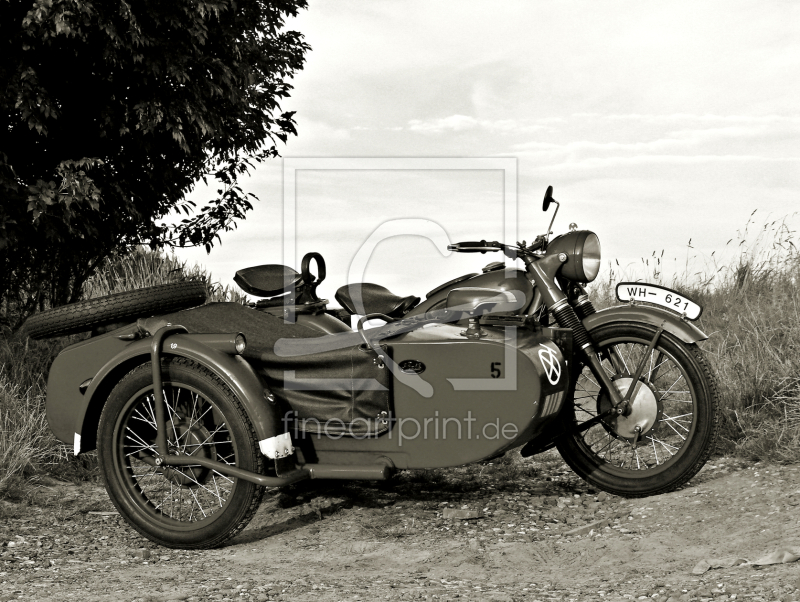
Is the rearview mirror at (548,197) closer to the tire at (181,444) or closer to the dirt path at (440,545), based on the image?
the dirt path at (440,545)

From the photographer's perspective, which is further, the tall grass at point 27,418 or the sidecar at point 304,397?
the tall grass at point 27,418

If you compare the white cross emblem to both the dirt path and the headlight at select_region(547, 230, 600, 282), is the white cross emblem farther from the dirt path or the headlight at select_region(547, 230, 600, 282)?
the dirt path

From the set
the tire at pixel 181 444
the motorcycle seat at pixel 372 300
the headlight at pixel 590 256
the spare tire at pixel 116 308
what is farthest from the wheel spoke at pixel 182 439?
the headlight at pixel 590 256

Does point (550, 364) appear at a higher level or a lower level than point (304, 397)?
higher

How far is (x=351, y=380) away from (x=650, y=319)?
1.82 metres

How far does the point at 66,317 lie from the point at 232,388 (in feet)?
4.26

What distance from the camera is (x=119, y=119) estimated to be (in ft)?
24.6

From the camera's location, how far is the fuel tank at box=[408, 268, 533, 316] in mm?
5168

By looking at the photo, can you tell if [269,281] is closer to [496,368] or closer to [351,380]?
[351,380]

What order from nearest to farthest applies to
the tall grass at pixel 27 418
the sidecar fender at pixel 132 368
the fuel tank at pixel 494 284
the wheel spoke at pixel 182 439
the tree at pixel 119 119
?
the sidecar fender at pixel 132 368 → the wheel spoke at pixel 182 439 → the fuel tank at pixel 494 284 → the tall grass at pixel 27 418 → the tree at pixel 119 119

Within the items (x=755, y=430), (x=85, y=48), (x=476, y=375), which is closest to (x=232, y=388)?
(x=476, y=375)

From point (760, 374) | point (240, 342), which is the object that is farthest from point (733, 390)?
point (240, 342)

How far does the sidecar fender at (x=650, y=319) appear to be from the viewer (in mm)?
5137

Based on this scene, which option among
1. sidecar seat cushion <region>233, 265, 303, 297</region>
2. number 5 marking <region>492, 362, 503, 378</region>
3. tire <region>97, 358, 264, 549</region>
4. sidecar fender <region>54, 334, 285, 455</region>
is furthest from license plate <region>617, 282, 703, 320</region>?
tire <region>97, 358, 264, 549</region>
